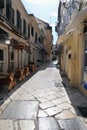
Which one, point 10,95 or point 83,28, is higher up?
point 83,28

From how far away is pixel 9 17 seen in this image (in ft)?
40.7

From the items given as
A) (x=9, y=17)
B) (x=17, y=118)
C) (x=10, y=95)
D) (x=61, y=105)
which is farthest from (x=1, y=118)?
(x=9, y=17)

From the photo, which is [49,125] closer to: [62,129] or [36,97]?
[62,129]

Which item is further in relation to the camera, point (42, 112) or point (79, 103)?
point (79, 103)

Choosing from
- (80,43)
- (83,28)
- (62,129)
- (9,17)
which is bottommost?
(62,129)

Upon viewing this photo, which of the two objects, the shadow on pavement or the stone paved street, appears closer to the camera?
Answer: the stone paved street

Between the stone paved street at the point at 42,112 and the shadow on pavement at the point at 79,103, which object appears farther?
the shadow on pavement at the point at 79,103

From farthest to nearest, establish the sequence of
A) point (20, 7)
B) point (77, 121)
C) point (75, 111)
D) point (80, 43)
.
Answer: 1. point (20, 7)
2. point (80, 43)
3. point (75, 111)
4. point (77, 121)

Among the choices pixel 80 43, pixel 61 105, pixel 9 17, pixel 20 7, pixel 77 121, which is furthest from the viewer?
pixel 20 7

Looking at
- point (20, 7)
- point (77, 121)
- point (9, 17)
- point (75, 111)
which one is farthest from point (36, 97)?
point (20, 7)

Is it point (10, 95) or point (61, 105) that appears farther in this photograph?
A: point (10, 95)

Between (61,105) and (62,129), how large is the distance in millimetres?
2031

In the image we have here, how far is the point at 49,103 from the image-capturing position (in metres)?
6.94

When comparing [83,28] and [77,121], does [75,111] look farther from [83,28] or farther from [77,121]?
[83,28]
